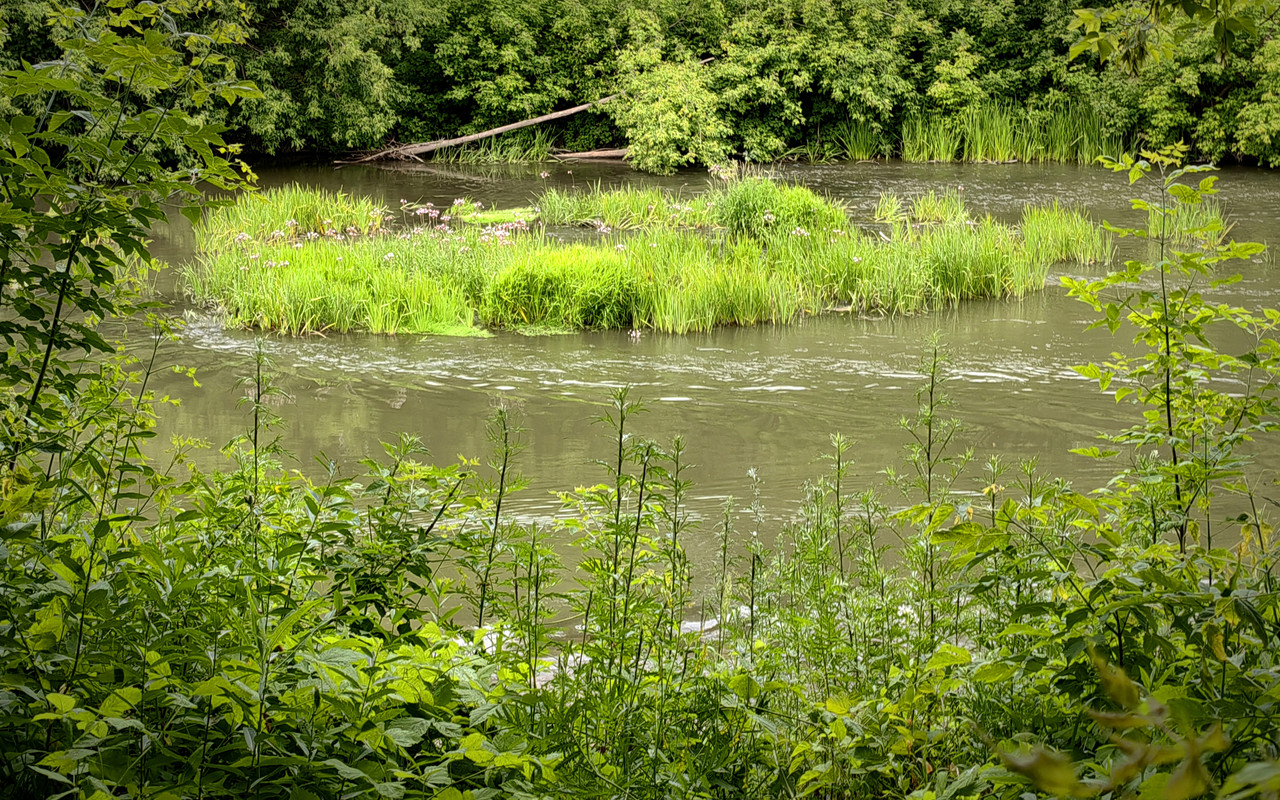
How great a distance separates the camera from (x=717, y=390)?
6.81 meters

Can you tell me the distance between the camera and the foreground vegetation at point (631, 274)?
27.6 feet

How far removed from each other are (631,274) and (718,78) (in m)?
11.4

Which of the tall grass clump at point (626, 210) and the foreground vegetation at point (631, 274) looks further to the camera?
the tall grass clump at point (626, 210)

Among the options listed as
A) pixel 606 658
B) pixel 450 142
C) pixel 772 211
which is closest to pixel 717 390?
pixel 772 211

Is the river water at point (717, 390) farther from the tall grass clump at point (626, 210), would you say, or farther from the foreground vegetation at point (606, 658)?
the tall grass clump at point (626, 210)

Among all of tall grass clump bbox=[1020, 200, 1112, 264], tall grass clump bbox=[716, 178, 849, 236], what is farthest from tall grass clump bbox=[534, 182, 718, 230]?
tall grass clump bbox=[1020, 200, 1112, 264]

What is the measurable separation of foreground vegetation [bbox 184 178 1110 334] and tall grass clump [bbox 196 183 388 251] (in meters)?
0.17

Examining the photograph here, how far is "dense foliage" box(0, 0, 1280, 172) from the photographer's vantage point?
57.0 ft

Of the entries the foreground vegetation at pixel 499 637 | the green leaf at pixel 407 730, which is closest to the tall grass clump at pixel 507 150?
the foreground vegetation at pixel 499 637

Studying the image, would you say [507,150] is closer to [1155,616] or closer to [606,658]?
[606,658]

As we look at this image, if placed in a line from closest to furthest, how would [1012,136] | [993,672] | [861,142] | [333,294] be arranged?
[993,672], [333,294], [1012,136], [861,142]

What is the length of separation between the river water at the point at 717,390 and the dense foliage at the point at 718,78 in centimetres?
867

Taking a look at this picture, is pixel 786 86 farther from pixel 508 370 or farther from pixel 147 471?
pixel 147 471

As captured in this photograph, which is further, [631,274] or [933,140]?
[933,140]
